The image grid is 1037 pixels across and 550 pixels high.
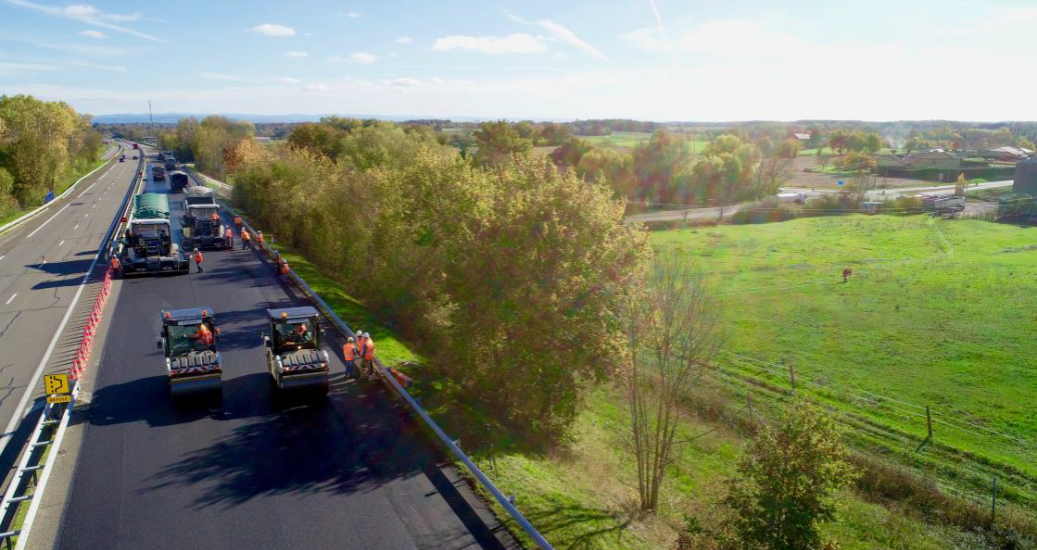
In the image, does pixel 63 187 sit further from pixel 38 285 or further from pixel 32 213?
pixel 38 285

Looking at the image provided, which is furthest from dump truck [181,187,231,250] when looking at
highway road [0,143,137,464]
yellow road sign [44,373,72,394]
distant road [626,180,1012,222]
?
distant road [626,180,1012,222]

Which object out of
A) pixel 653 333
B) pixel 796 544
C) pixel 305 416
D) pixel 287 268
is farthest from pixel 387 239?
pixel 796 544

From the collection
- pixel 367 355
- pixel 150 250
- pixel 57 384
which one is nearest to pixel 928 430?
pixel 367 355

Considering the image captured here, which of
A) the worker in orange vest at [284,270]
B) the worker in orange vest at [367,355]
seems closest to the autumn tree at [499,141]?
the worker in orange vest at [284,270]

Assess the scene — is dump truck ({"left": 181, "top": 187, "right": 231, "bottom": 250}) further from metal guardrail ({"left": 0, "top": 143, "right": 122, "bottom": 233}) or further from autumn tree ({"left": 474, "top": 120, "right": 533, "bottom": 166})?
autumn tree ({"left": 474, "top": 120, "right": 533, "bottom": 166})

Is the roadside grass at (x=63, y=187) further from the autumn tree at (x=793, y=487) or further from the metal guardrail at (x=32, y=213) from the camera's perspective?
the autumn tree at (x=793, y=487)

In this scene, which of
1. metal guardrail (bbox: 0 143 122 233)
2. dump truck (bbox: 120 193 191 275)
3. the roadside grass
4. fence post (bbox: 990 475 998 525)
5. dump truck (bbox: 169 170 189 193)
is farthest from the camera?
dump truck (bbox: 169 170 189 193)

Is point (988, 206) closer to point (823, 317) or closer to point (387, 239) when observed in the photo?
point (823, 317)
